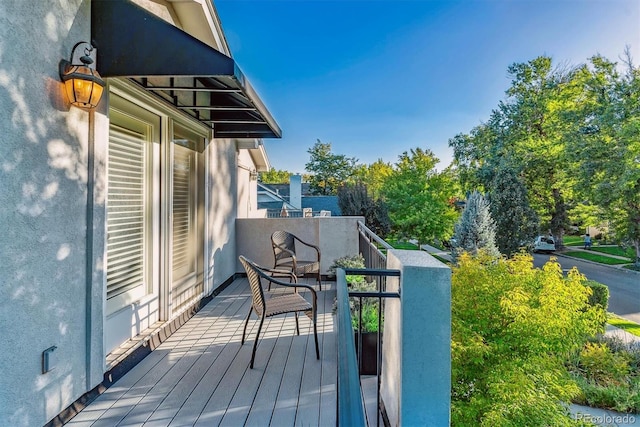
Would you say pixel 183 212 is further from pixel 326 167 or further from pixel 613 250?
pixel 326 167

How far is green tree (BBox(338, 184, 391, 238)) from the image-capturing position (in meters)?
14.7

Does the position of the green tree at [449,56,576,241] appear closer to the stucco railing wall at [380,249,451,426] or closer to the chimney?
the chimney

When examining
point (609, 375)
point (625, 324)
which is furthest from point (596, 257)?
point (609, 375)

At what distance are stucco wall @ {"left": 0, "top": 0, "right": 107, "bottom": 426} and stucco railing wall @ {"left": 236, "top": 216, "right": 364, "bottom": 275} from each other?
4047mm

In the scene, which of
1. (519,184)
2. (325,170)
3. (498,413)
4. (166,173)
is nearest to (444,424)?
(498,413)

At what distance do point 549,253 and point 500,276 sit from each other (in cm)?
2195

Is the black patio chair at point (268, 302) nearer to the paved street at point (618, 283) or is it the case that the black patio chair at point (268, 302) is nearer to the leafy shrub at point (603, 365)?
the leafy shrub at point (603, 365)

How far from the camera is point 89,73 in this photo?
6.89 ft

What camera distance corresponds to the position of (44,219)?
1925mm

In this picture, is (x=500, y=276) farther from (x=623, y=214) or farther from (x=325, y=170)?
(x=325, y=170)

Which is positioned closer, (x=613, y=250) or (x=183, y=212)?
(x=183, y=212)

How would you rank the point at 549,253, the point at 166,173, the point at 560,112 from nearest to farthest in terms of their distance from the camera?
the point at 166,173, the point at 560,112, the point at 549,253

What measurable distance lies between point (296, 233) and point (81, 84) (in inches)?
186

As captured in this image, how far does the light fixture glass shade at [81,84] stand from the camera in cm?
205
